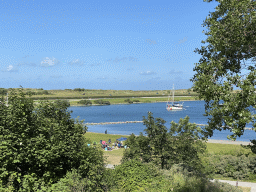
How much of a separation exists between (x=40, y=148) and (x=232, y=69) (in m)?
7.27

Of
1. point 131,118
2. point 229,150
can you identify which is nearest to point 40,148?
point 229,150

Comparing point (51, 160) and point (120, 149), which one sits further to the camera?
point (120, 149)

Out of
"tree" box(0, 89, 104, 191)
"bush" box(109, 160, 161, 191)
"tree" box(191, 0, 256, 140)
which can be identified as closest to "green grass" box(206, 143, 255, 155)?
"bush" box(109, 160, 161, 191)

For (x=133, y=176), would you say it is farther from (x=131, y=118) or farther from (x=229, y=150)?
(x=131, y=118)

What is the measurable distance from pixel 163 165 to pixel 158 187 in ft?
21.4

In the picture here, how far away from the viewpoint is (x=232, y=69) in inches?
303

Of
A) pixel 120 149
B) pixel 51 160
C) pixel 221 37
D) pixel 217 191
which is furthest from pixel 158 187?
pixel 120 149

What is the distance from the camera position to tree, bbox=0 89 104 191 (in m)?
9.34

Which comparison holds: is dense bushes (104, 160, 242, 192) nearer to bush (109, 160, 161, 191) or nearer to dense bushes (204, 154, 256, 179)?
bush (109, 160, 161, 191)

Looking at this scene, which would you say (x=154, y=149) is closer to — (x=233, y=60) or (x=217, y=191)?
(x=217, y=191)

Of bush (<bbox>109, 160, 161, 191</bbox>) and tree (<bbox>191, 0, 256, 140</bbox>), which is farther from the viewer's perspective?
bush (<bbox>109, 160, 161, 191</bbox>)

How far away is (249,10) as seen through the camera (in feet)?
22.2

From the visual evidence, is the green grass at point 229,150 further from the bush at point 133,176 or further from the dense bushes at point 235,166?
the bush at point 133,176

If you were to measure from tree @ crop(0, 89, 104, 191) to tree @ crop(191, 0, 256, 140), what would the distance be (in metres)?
5.29
